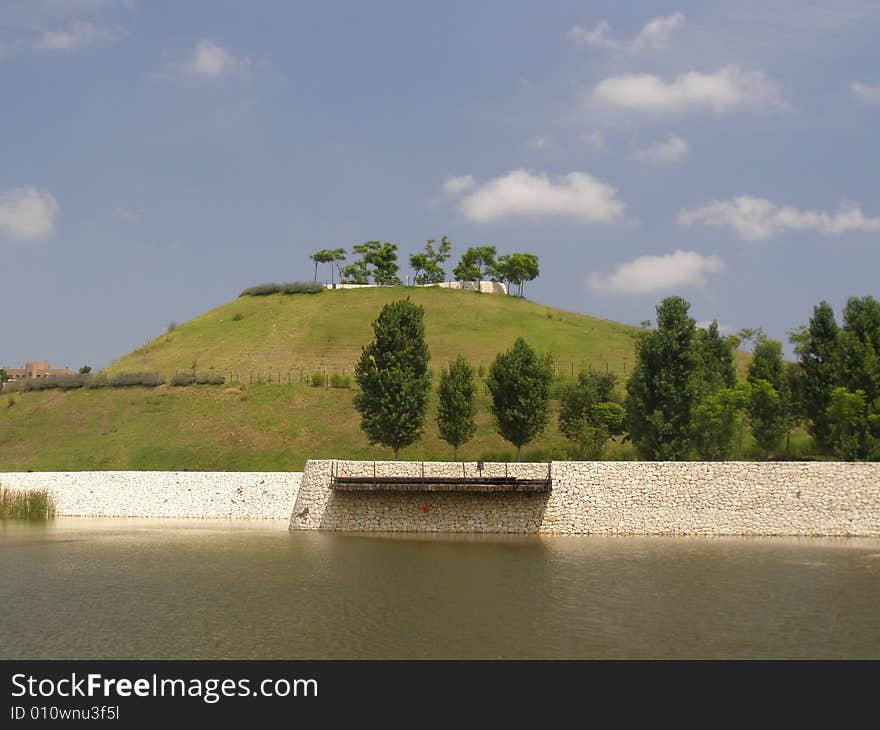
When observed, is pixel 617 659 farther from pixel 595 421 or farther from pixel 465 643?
pixel 595 421

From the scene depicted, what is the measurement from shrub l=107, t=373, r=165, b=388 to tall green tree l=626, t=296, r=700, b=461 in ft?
154

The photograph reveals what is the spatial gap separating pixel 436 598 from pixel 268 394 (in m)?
51.3

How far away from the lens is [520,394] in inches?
2053

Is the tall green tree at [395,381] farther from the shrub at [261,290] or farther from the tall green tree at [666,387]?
the shrub at [261,290]

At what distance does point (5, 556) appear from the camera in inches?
1324

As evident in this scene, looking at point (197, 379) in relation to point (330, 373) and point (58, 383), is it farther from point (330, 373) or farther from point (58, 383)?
point (58, 383)

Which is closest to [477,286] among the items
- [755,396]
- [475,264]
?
[475,264]

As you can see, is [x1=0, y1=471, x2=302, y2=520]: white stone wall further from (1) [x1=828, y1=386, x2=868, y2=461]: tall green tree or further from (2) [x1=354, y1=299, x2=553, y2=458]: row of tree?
(1) [x1=828, y1=386, x2=868, y2=461]: tall green tree

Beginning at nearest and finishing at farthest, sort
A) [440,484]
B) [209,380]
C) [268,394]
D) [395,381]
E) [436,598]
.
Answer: [436,598] < [440,484] < [395,381] < [268,394] < [209,380]

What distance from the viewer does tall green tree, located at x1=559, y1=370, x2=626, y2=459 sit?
57469 millimetres
